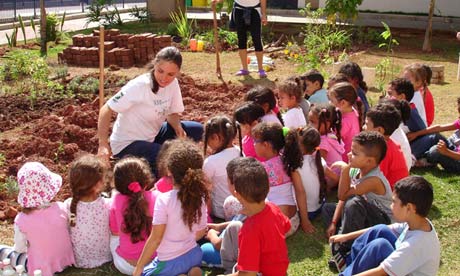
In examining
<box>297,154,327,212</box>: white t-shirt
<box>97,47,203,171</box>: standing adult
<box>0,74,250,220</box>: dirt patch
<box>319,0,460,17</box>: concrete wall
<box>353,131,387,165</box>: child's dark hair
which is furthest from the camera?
<box>319,0,460,17</box>: concrete wall

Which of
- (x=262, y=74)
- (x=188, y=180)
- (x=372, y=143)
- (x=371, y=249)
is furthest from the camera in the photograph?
(x=262, y=74)

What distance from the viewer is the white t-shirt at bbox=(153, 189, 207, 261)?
3.50 meters

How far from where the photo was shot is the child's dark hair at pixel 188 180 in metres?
3.48

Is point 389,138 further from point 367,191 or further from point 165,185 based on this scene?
point 165,185

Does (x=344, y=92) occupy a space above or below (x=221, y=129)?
above

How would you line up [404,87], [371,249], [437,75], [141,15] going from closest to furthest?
1. [371,249]
2. [404,87]
3. [437,75]
4. [141,15]

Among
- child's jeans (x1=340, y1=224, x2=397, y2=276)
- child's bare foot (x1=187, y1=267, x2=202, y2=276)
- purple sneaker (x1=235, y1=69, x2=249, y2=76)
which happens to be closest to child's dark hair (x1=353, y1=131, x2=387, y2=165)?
child's jeans (x1=340, y1=224, x2=397, y2=276)

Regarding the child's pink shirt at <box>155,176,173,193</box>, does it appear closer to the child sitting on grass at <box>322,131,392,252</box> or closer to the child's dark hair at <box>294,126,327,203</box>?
the child's dark hair at <box>294,126,327,203</box>

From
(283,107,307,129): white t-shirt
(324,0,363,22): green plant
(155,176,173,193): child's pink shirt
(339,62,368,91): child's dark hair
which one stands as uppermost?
(324,0,363,22): green plant

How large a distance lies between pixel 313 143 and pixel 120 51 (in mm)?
6550

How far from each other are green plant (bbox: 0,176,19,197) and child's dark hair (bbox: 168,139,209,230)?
2.04 metres

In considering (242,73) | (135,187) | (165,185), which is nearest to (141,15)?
(242,73)

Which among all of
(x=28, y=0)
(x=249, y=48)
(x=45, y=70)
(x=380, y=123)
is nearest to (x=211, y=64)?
(x=249, y=48)

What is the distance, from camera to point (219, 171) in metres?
4.32
